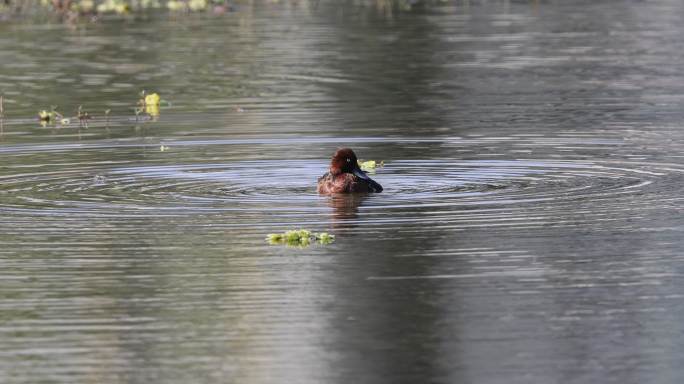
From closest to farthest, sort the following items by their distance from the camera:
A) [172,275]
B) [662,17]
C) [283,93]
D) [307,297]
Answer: [307,297]
[172,275]
[283,93]
[662,17]

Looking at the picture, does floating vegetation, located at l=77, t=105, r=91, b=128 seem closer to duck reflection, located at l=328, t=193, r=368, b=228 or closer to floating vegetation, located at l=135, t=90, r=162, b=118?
floating vegetation, located at l=135, t=90, r=162, b=118

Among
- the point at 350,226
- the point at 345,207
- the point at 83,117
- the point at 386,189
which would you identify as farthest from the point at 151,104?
the point at 350,226

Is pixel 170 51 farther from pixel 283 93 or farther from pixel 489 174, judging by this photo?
pixel 489 174

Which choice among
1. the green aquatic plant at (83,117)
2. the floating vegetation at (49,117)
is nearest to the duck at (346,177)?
the green aquatic plant at (83,117)

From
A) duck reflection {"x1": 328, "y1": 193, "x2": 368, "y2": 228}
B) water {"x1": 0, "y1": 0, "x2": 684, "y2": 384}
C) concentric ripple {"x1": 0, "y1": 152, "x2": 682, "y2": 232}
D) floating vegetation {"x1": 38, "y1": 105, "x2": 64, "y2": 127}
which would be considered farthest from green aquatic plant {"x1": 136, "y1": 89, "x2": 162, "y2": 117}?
duck reflection {"x1": 328, "y1": 193, "x2": 368, "y2": 228}

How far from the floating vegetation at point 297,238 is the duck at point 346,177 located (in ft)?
8.03

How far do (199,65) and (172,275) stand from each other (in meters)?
20.6

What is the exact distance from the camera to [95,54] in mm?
35406

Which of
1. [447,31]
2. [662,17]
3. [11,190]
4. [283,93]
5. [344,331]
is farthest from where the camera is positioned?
[662,17]

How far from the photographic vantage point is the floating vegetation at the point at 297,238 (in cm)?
1338

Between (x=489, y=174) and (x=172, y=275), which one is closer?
(x=172, y=275)

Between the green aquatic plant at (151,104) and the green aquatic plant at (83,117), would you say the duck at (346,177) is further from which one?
the green aquatic plant at (151,104)

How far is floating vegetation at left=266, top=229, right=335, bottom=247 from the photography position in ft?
43.9

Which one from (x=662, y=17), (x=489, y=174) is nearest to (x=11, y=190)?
(x=489, y=174)
